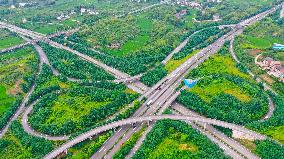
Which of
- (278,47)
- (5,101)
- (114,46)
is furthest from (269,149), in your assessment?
(5,101)

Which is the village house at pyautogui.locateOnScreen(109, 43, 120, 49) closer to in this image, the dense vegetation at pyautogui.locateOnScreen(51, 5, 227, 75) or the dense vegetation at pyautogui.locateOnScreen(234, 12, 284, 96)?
the dense vegetation at pyautogui.locateOnScreen(51, 5, 227, 75)

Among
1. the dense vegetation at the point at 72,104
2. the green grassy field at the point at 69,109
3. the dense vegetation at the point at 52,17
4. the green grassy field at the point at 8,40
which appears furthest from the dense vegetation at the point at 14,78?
the dense vegetation at the point at 52,17

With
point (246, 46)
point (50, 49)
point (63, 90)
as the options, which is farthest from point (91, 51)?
point (246, 46)

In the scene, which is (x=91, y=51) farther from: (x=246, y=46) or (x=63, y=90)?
(x=246, y=46)

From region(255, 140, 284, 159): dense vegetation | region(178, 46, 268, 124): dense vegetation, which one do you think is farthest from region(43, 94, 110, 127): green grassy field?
region(255, 140, 284, 159): dense vegetation

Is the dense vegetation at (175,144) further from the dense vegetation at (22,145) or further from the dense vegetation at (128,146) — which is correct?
the dense vegetation at (22,145)

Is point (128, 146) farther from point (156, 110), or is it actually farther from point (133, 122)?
point (156, 110)
